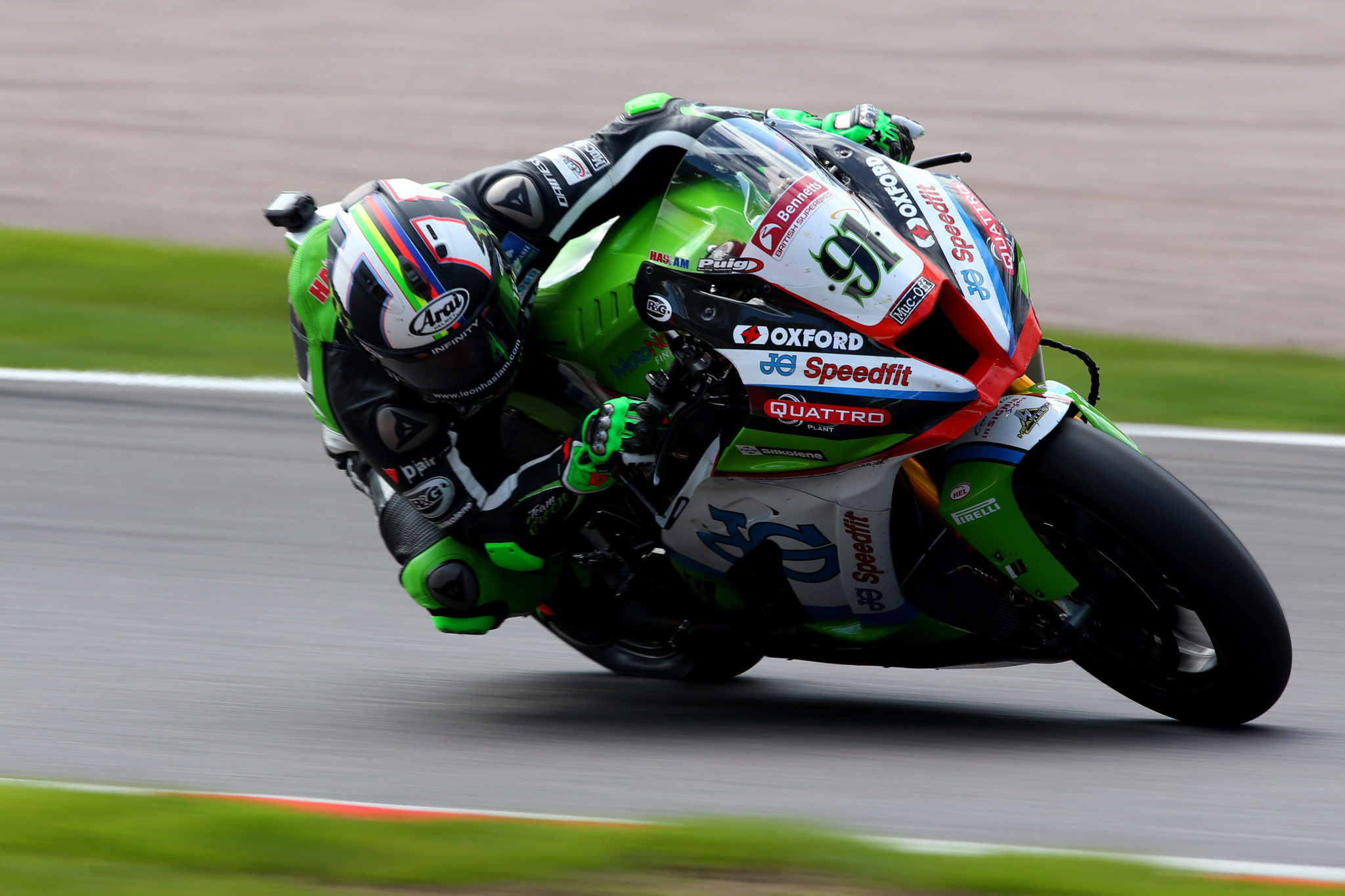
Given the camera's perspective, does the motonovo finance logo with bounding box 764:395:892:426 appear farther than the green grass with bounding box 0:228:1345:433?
No

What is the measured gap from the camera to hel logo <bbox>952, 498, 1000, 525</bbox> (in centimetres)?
349

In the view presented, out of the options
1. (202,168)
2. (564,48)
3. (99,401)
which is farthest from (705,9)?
(99,401)

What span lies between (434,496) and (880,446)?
1.05 metres

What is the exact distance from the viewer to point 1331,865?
2975mm

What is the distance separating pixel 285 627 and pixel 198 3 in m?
11.2

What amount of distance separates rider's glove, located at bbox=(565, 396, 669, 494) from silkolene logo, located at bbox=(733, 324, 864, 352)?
0.90ft

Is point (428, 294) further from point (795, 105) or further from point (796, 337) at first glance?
point (795, 105)

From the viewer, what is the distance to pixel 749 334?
11.3ft

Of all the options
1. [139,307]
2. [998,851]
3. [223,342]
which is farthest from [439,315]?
[139,307]

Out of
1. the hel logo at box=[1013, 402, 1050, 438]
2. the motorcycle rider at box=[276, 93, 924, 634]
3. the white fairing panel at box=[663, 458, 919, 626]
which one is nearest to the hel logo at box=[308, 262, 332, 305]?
the motorcycle rider at box=[276, 93, 924, 634]

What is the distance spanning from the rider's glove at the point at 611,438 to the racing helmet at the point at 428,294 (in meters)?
0.24

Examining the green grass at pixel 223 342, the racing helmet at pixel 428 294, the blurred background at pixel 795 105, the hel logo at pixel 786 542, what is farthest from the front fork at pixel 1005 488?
the blurred background at pixel 795 105

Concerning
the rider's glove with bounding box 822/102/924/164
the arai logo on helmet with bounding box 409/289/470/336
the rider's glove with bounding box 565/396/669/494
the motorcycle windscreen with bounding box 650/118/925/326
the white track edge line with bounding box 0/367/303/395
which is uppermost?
the rider's glove with bounding box 822/102/924/164

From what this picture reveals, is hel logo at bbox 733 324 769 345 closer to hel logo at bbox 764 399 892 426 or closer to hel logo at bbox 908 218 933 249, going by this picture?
hel logo at bbox 764 399 892 426
